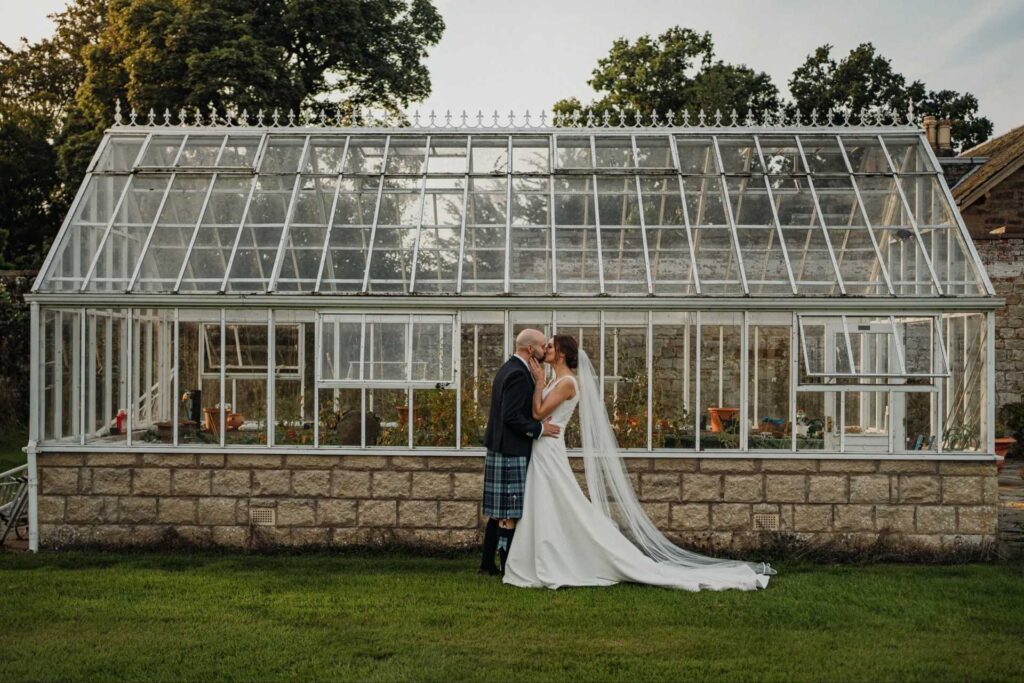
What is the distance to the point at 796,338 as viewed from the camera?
28.8 feet

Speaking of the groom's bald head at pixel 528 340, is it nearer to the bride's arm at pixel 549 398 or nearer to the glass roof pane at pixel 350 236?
the bride's arm at pixel 549 398

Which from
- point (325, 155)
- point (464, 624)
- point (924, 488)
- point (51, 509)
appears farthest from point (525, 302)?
point (51, 509)

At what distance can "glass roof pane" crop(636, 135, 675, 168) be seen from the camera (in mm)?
10594

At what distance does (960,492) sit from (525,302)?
4.04 m

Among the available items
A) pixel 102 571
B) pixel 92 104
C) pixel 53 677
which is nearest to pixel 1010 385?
pixel 102 571

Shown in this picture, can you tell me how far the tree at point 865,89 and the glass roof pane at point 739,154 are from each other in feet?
68.2

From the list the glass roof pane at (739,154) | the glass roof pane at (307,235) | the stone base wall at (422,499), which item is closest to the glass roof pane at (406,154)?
the glass roof pane at (307,235)

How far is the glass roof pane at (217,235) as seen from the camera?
9156 millimetres

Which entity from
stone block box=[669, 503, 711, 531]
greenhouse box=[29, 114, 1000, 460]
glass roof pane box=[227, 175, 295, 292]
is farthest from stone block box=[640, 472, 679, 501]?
glass roof pane box=[227, 175, 295, 292]

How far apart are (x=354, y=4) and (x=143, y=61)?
449cm

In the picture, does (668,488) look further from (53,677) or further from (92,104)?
(92,104)

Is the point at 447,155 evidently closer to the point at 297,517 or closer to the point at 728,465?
the point at 297,517

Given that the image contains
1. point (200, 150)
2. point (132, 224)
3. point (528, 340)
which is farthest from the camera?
point (200, 150)

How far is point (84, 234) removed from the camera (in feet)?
31.4
